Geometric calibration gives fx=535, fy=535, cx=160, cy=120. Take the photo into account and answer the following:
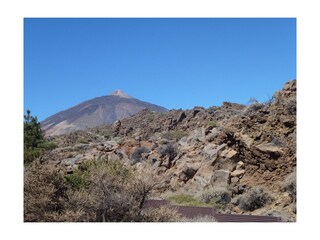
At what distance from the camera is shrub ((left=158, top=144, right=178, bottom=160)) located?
82.9ft

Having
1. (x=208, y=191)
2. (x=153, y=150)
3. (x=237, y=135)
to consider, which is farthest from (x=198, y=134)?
(x=208, y=191)

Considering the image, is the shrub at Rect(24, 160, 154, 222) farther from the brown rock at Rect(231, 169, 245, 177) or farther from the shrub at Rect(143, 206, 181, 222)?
the brown rock at Rect(231, 169, 245, 177)

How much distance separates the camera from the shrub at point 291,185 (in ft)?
56.7

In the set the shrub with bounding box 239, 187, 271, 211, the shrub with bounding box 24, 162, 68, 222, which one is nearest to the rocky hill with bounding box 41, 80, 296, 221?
the shrub with bounding box 239, 187, 271, 211

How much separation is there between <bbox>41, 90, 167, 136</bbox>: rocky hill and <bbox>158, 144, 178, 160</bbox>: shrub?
31005 mm

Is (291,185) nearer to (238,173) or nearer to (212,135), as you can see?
(238,173)

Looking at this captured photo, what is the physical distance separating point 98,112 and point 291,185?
47.3 meters

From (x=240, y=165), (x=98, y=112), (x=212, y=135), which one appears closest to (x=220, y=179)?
(x=240, y=165)

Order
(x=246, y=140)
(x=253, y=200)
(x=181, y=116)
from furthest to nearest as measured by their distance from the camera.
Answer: (x=181, y=116) < (x=246, y=140) < (x=253, y=200)

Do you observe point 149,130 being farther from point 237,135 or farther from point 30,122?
point 237,135

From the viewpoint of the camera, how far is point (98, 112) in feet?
208

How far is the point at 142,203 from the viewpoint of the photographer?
522 inches

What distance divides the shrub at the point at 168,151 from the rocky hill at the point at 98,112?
102 ft

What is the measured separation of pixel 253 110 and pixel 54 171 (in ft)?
46.9
